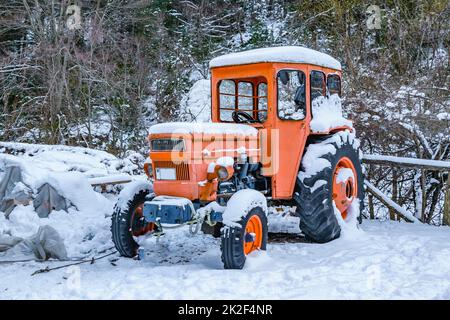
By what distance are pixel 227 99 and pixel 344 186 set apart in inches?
72.7

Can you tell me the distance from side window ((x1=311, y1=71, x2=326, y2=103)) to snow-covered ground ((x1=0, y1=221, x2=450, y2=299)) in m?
1.80

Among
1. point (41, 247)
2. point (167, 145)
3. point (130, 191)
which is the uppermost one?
point (167, 145)

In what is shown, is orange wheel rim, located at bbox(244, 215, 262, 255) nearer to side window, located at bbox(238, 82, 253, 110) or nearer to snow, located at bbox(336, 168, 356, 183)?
snow, located at bbox(336, 168, 356, 183)

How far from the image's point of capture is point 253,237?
479cm

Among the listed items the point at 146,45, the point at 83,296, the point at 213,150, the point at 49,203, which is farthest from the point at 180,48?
the point at 83,296

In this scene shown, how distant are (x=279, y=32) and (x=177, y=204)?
14397 mm

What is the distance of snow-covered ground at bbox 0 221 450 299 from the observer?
3.86 meters

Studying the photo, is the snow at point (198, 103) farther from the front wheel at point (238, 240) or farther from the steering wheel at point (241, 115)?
the front wheel at point (238, 240)

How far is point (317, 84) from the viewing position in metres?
6.21

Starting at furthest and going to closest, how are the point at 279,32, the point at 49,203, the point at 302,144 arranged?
the point at 279,32
the point at 49,203
the point at 302,144

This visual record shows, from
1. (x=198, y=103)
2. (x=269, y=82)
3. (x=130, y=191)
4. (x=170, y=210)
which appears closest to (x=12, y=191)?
(x=130, y=191)

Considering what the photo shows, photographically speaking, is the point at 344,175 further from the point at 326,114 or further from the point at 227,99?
the point at 227,99

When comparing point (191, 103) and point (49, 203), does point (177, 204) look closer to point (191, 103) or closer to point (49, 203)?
point (49, 203)

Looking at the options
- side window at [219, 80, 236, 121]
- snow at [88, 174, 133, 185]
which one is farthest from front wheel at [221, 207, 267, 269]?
snow at [88, 174, 133, 185]
